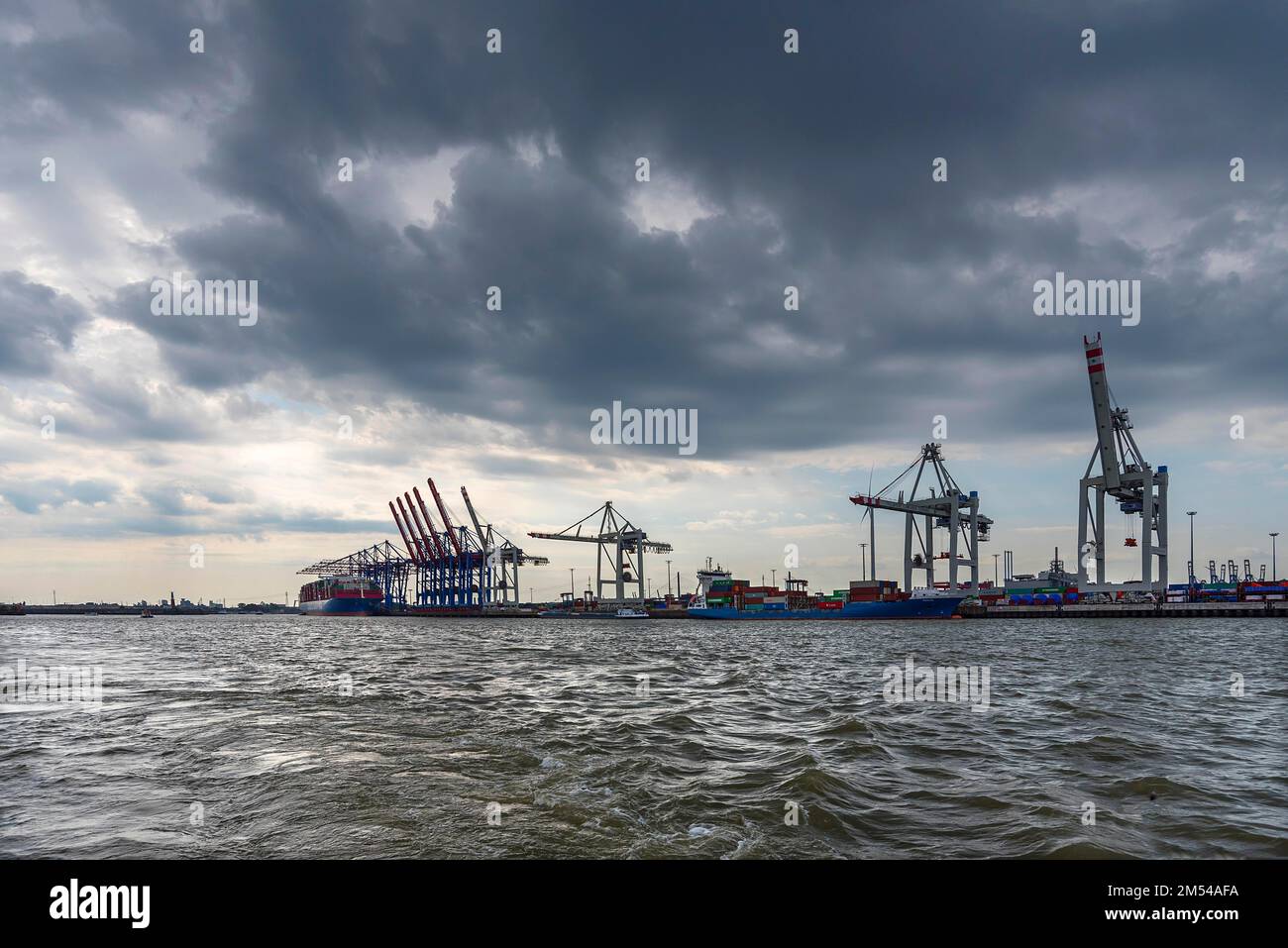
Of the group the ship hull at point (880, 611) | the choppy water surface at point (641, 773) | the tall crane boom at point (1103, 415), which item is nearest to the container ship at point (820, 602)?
the ship hull at point (880, 611)

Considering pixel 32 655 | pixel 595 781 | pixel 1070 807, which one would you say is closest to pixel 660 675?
pixel 595 781

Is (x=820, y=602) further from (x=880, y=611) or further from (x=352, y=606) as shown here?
(x=352, y=606)

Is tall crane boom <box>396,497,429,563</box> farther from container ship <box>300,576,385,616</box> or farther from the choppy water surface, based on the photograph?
the choppy water surface

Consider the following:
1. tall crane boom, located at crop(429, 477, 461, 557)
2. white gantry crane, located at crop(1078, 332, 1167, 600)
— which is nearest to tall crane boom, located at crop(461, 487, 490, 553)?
tall crane boom, located at crop(429, 477, 461, 557)

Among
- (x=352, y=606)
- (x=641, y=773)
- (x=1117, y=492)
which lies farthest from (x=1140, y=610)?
(x=352, y=606)

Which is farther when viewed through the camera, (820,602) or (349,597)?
(349,597)
